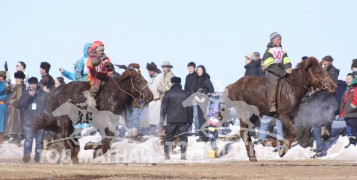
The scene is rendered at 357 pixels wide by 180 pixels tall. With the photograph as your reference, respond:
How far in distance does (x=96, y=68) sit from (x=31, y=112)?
4.55m

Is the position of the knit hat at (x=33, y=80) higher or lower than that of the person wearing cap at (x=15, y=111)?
higher

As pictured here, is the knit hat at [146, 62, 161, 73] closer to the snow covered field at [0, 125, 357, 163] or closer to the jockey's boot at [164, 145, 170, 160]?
the snow covered field at [0, 125, 357, 163]

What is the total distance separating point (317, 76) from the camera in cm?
2219

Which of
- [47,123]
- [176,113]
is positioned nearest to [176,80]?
[176,113]

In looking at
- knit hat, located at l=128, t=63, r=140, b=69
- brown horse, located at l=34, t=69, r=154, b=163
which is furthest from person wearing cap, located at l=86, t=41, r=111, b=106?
knit hat, located at l=128, t=63, r=140, b=69

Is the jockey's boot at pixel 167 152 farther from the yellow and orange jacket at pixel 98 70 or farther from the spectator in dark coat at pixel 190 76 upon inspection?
the yellow and orange jacket at pixel 98 70

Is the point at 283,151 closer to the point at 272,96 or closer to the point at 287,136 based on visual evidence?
the point at 287,136

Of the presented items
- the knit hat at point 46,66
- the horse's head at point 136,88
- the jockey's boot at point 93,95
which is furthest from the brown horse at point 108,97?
the knit hat at point 46,66

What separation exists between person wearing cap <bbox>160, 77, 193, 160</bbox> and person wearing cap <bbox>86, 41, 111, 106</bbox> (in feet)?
13.5

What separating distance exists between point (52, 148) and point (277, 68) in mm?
5907

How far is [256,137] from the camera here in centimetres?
2606

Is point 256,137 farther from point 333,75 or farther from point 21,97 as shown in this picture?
point 21,97

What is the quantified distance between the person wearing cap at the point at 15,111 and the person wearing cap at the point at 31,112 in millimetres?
304

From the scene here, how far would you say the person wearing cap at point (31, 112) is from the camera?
2405cm
